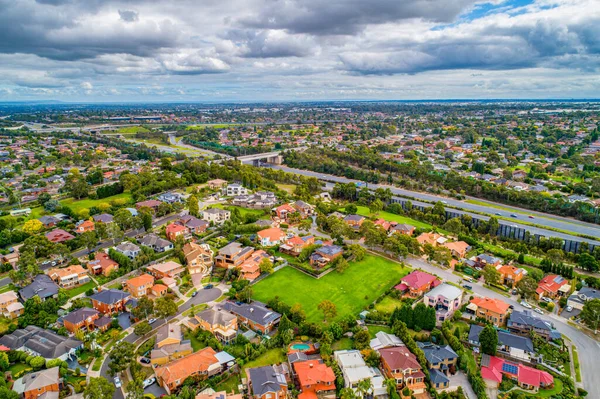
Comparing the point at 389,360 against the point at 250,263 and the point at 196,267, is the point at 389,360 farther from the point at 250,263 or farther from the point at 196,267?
the point at 196,267

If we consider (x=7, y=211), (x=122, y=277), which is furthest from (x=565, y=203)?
(x=7, y=211)

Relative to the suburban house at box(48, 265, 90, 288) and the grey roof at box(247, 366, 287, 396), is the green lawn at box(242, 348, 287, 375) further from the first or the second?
the suburban house at box(48, 265, 90, 288)

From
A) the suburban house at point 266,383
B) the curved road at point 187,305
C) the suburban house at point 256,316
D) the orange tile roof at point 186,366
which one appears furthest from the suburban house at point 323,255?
the suburban house at point 266,383

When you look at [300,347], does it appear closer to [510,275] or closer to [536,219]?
[510,275]

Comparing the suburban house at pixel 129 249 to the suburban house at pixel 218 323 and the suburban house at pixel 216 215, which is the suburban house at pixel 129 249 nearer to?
the suburban house at pixel 216 215

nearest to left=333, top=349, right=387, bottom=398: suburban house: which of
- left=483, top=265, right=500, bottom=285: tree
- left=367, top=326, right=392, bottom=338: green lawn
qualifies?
left=367, top=326, right=392, bottom=338: green lawn

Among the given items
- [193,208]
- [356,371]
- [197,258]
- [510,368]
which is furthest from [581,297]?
[193,208]

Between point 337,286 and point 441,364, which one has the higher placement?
Answer: point 441,364
